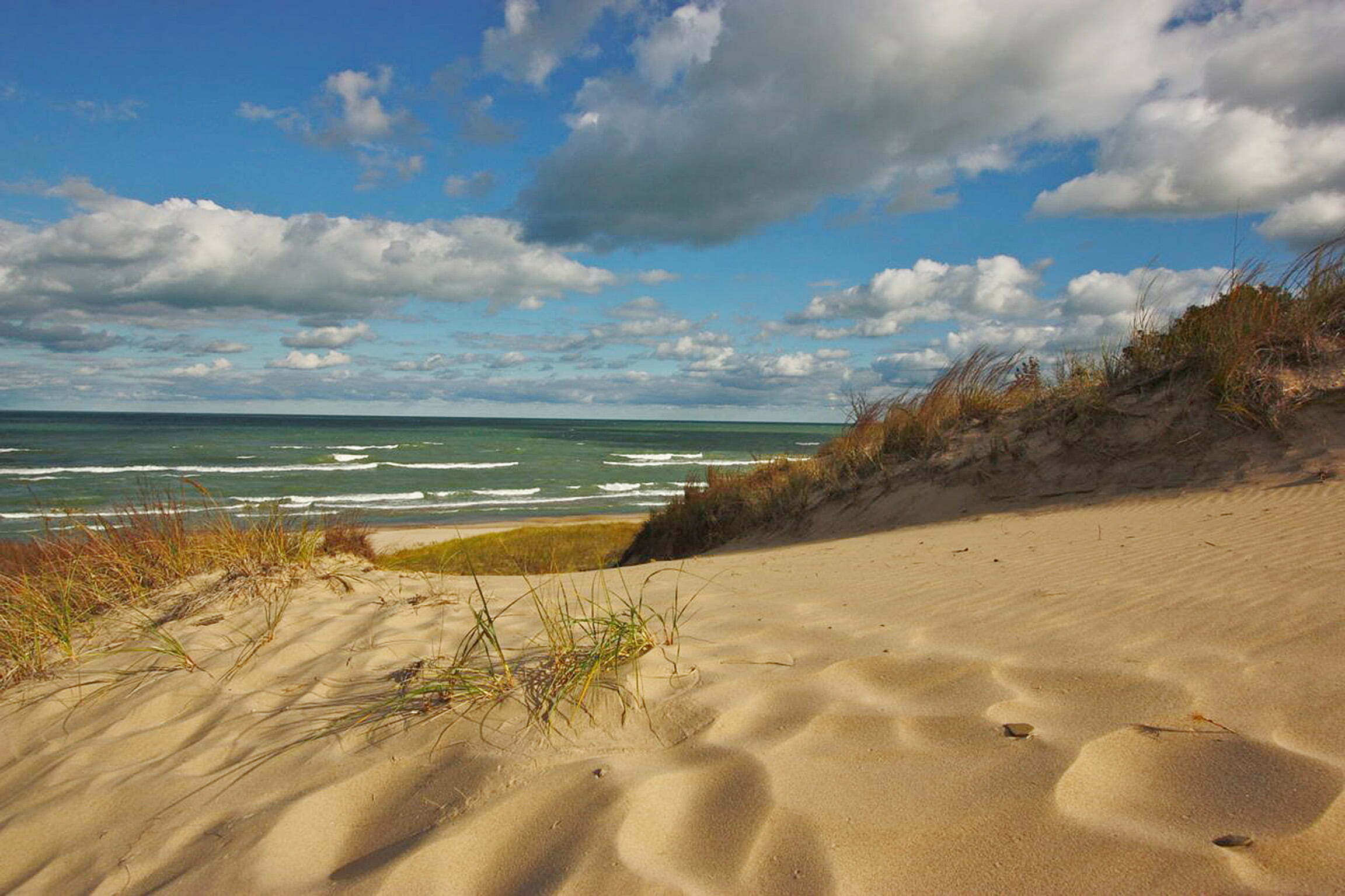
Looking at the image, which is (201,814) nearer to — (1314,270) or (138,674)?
(138,674)

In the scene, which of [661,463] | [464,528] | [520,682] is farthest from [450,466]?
[520,682]

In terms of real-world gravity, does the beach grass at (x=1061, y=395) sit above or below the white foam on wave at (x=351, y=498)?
above

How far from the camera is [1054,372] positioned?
9211 mm

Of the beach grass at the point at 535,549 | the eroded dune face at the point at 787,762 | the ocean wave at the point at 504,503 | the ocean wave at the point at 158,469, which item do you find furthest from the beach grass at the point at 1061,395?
the ocean wave at the point at 158,469

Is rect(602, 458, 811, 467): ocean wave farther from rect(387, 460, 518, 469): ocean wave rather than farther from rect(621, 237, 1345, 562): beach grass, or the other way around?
rect(621, 237, 1345, 562): beach grass

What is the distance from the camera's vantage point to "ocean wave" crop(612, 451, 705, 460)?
160ft

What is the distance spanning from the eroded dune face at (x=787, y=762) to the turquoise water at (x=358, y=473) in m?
3.16

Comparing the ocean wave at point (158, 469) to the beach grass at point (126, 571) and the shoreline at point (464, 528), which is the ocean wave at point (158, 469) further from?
the beach grass at point (126, 571)

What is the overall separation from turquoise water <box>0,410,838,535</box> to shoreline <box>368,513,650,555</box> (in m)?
0.92

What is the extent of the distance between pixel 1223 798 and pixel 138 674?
4281mm

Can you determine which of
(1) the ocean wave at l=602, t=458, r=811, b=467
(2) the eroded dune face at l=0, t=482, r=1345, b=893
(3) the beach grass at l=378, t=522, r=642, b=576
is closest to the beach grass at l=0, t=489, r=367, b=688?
(2) the eroded dune face at l=0, t=482, r=1345, b=893

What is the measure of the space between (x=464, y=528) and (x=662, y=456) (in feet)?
102

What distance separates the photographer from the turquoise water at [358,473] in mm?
23344

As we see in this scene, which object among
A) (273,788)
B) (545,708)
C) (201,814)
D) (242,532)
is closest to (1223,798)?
(545,708)
